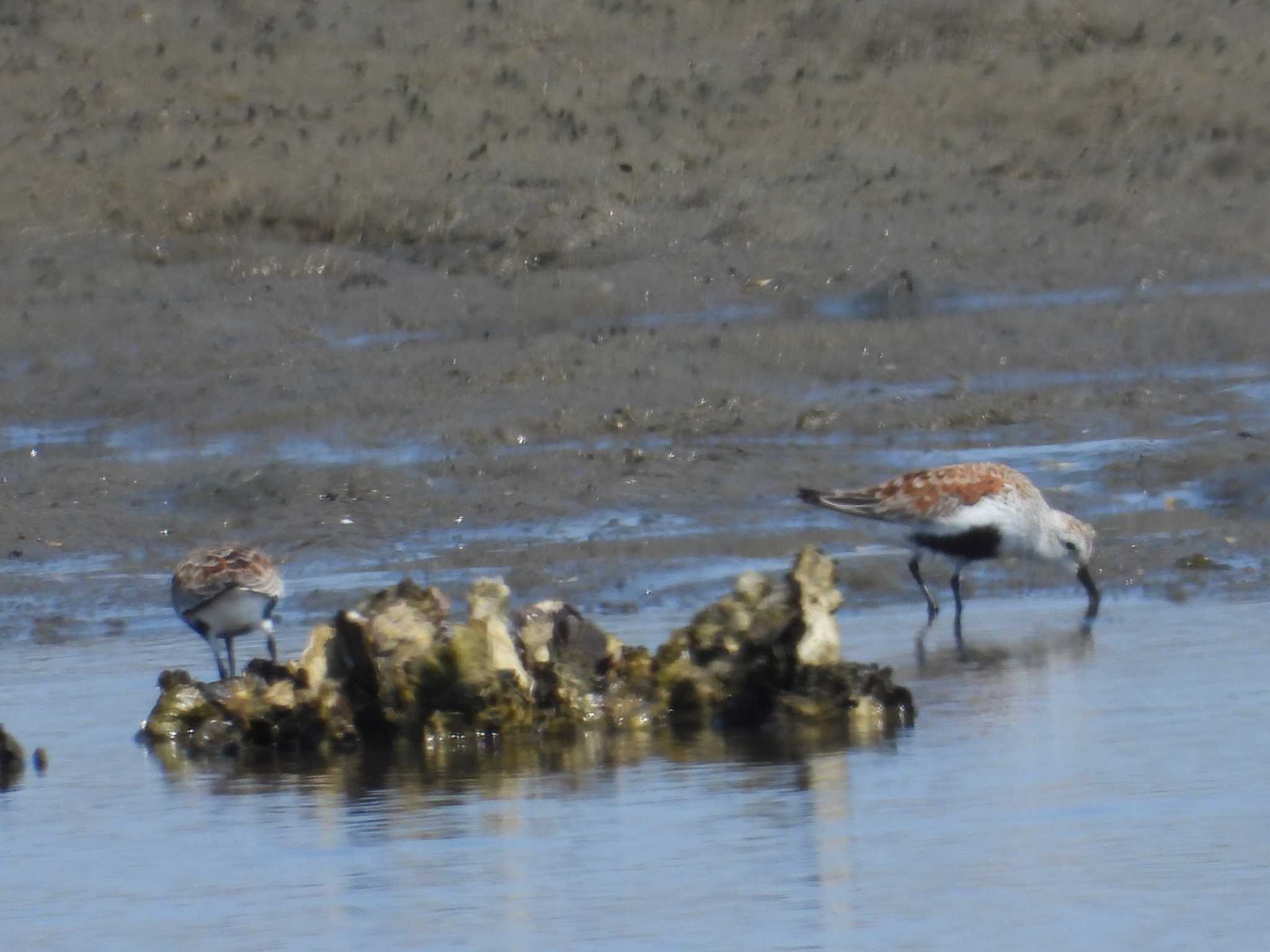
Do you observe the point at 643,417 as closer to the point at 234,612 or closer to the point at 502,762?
the point at 234,612

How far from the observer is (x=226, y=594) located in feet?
29.9

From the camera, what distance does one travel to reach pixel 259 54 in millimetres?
18250

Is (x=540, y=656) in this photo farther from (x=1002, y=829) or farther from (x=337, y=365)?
(x=337, y=365)

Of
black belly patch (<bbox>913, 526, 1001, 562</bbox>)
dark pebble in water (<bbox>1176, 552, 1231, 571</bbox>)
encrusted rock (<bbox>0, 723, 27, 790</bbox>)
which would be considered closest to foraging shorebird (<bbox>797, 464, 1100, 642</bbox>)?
black belly patch (<bbox>913, 526, 1001, 562</bbox>)

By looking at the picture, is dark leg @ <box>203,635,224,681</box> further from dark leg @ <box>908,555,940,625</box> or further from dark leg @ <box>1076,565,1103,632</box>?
dark leg @ <box>1076,565,1103,632</box>

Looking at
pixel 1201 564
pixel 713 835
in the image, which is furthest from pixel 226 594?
pixel 1201 564

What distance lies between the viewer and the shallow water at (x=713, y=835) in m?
5.43

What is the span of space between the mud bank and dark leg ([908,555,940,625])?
7.52ft

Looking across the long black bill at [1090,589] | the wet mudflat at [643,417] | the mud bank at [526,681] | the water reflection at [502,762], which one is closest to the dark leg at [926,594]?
the wet mudflat at [643,417]

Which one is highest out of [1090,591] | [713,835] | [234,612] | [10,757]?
[234,612]

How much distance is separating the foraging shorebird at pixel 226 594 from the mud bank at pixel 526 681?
1228 millimetres

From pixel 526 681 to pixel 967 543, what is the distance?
A: 3226 mm

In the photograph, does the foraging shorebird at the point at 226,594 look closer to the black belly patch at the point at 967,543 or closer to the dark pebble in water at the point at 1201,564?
the black belly patch at the point at 967,543

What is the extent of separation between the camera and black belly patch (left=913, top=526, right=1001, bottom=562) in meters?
10.4
